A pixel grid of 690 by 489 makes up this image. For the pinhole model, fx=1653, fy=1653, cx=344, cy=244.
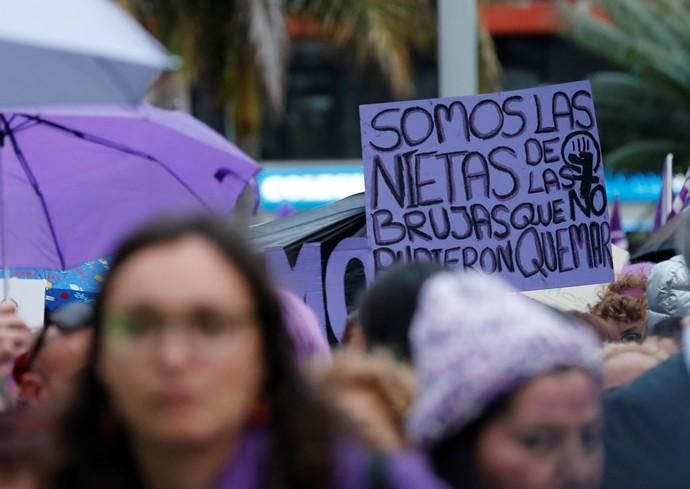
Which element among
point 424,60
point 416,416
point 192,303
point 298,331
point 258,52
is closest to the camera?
point 192,303

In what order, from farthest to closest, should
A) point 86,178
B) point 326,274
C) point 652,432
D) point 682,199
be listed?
point 682,199
point 86,178
point 326,274
point 652,432

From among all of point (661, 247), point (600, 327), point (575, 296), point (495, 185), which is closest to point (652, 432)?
point (600, 327)

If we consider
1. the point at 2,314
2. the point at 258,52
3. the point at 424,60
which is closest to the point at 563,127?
the point at 2,314

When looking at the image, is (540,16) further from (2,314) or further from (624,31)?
(2,314)

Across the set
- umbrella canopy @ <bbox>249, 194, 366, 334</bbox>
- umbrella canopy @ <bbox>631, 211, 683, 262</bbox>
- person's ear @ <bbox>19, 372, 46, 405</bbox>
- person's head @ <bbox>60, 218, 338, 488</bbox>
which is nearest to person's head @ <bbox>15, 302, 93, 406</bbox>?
person's ear @ <bbox>19, 372, 46, 405</bbox>

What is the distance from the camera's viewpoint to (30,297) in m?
7.05

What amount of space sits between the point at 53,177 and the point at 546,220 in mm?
2338

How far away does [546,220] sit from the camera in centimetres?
609

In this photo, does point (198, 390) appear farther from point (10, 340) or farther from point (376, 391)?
point (10, 340)

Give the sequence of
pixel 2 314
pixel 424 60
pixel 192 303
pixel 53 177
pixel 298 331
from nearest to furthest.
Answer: pixel 192 303 → pixel 298 331 → pixel 2 314 → pixel 53 177 → pixel 424 60

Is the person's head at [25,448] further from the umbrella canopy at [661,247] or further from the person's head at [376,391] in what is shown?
the umbrella canopy at [661,247]

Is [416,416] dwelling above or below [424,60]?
below

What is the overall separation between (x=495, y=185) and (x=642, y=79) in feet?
60.5

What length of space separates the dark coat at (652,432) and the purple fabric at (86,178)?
4.13 meters
